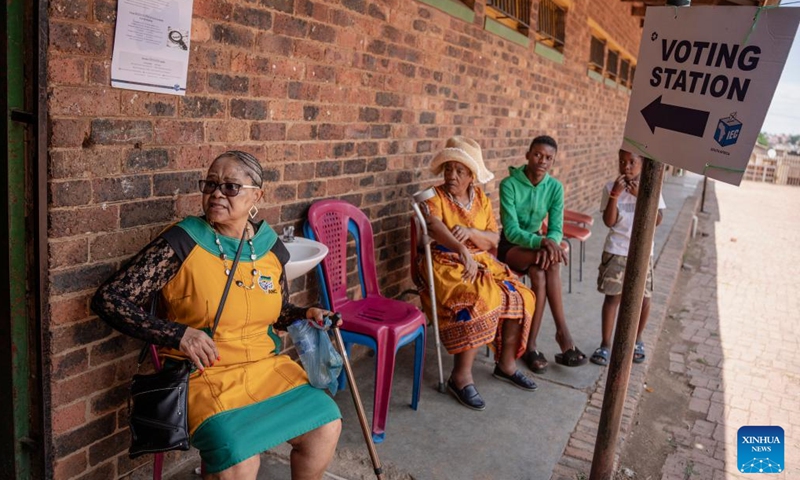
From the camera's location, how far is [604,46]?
35.0 feet

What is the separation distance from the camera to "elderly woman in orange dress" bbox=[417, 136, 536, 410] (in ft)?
12.7

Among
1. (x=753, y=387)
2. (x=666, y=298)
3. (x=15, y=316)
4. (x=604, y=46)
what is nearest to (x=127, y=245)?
(x=15, y=316)

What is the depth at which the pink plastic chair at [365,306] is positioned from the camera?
11.2 ft

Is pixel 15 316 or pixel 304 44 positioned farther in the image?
pixel 304 44

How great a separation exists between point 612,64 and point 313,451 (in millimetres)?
11013

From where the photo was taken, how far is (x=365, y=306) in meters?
3.82

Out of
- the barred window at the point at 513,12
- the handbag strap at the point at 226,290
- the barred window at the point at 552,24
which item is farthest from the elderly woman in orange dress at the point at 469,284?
the barred window at the point at 552,24

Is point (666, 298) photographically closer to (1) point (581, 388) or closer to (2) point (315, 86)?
(1) point (581, 388)

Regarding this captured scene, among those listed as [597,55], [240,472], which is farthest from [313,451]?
[597,55]

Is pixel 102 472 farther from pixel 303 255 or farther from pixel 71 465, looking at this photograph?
pixel 303 255

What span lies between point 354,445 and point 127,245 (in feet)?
4.98

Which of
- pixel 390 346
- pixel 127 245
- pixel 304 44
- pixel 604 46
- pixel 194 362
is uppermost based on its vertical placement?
pixel 604 46

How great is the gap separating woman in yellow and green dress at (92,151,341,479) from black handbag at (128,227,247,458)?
0.09m

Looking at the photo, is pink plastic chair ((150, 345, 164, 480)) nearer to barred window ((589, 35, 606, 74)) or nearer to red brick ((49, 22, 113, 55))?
red brick ((49, 22, 113, 55))
